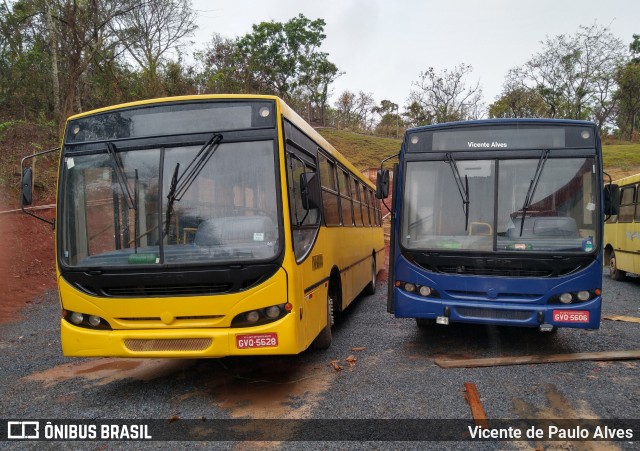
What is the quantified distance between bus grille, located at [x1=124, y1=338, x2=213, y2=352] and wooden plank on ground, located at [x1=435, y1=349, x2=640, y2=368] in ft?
9.28

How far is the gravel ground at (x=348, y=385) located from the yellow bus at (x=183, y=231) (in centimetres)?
58

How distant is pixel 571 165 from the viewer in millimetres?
5895

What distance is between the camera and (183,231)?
4.54m

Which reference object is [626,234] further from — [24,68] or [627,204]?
[24,68]

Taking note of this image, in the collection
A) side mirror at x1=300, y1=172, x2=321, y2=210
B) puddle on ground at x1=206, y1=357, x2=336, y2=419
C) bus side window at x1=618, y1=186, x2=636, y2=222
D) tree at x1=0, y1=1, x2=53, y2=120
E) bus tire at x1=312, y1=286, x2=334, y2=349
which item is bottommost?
puddle on ground at x1=206, y1=357, x2=336, y2=419

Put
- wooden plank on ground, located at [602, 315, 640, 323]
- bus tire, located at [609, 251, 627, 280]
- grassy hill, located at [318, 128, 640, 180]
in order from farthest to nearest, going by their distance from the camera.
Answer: grassy hill, located at [318, 128, 640, 180]
bus tire, located at [609, 251, 627, 280]
wooden plank on ground, located at [602, 315, 640, 323]

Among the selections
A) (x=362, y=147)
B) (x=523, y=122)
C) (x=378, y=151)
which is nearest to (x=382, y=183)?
(x=523, y=122)

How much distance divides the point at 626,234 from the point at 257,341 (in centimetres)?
1172

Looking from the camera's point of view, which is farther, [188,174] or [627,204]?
[627,204]

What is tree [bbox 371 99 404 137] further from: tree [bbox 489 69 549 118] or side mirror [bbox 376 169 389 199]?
side mirror [bbox 376 169 389 199]

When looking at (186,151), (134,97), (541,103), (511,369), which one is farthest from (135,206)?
(541,103)

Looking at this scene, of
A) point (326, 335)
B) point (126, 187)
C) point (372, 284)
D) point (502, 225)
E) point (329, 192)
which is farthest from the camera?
A: point (372, 284)

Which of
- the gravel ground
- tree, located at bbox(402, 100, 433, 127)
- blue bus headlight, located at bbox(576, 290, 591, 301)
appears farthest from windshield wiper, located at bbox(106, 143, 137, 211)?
tree, located at bbox(402, 100, 433, 127)

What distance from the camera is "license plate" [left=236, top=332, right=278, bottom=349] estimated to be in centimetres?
440
